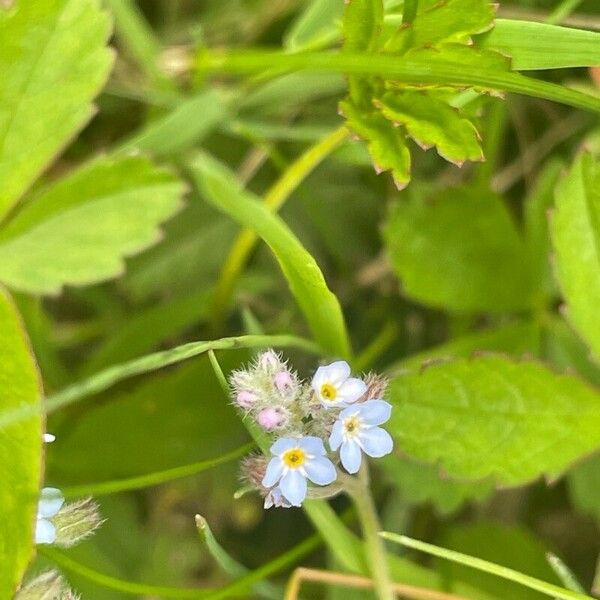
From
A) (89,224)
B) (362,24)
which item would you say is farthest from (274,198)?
(362,24)

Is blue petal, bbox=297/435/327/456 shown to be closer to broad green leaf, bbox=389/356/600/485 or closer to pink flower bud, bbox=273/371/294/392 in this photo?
pink flower bud, bbox=273/371/294/392

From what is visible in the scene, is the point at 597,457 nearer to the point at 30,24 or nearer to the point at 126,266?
the point at 126,266

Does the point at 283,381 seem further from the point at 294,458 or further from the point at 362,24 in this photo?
the point at 362,24

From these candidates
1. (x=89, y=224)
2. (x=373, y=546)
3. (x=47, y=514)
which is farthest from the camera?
(x=89, y=224)

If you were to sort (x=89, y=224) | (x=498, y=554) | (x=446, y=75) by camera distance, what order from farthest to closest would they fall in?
(x=498, y=554) → (x=89, y=224) → (x=446, y=75)

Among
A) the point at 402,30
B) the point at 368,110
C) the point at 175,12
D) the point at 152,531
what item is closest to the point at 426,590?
the point at 152,531

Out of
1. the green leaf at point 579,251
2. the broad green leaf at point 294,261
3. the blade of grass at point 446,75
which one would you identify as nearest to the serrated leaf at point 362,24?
the blade of grass at point 446,75

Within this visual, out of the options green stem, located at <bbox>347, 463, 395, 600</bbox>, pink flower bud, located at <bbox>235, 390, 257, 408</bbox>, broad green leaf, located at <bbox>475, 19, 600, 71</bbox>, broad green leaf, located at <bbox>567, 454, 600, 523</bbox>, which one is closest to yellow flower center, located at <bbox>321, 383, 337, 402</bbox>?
pink flower bud, located at <bbox>235, 390, 257, 408</bbox>

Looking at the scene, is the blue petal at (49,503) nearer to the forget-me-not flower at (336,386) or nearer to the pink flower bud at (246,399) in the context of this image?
the pink flower bud at (246,399)
